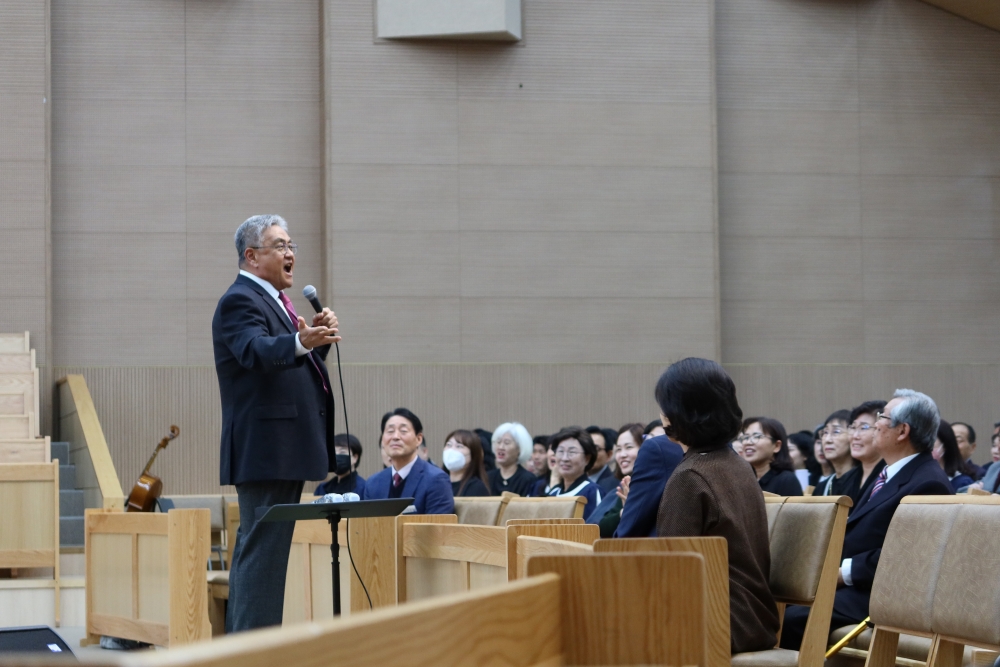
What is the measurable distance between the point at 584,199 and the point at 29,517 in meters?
4.60

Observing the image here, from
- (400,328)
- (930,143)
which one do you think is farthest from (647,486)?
(930,143)

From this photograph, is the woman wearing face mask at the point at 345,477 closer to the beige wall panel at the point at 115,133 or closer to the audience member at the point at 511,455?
the audience member at the point at 511,455

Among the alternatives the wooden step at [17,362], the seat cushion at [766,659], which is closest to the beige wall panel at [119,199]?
the wooden step at [17,362]

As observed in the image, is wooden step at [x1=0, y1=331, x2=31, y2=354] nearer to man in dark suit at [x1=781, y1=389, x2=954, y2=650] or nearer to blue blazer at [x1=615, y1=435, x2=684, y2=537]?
blue blazer at [x1=615, y1=435, x2=684, y2=537]

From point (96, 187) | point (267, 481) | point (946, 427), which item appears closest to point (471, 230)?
point (96, 187)

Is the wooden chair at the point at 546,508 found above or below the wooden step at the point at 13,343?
below

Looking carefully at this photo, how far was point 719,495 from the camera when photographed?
100 inches

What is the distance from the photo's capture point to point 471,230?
900 centimetres

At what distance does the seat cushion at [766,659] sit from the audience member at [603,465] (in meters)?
3.02

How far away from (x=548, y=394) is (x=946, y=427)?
4.39 meters

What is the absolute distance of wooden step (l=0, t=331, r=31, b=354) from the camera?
8.45 meters

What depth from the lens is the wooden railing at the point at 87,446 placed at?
712cm

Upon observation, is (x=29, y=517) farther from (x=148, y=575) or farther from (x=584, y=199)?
(x=584, y=199)

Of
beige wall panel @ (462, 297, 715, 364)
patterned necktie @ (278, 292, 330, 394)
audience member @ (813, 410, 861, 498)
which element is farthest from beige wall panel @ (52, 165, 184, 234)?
patterned necktie @ (278, 292, 330, 394)
